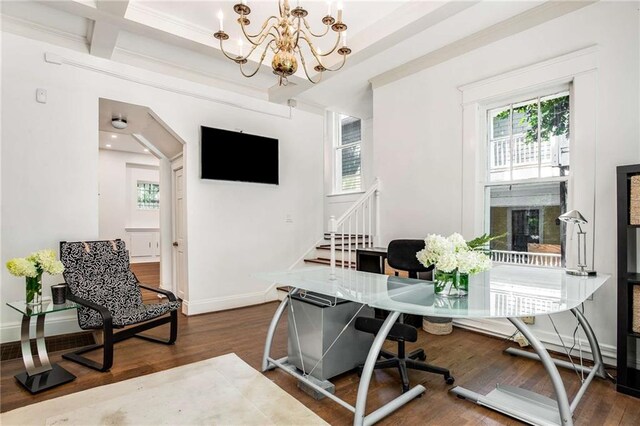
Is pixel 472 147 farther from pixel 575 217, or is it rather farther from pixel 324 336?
pixel 324 336

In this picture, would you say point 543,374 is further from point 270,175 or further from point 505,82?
point 270,175

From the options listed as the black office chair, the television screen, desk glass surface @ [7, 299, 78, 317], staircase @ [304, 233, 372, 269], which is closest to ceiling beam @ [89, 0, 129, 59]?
the television screen

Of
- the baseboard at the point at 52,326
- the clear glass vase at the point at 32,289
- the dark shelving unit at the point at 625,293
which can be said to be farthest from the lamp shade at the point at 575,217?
the baseboard at the point at 52,326

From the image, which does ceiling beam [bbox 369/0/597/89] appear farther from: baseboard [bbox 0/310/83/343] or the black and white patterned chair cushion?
baseboard [bbox 0/310/83/343]

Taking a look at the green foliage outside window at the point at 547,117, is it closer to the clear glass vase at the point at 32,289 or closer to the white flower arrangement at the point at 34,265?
→ the white flower arrangement at the point at 34,265

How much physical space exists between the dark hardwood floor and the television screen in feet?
6.51

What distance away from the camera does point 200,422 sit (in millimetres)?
1991

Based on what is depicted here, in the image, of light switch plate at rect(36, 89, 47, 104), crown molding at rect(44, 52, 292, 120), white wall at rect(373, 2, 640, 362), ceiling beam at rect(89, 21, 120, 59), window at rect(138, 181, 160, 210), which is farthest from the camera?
window at rect(138, 181, 160, 210)

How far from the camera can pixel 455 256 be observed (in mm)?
1918

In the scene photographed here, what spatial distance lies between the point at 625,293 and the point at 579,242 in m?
0.58

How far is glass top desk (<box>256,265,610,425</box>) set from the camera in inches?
67.5

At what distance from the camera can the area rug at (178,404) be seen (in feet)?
6.56

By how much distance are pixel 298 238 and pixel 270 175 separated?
3.65 feet

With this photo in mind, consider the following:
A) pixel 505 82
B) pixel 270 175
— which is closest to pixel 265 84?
pixel 270 175
